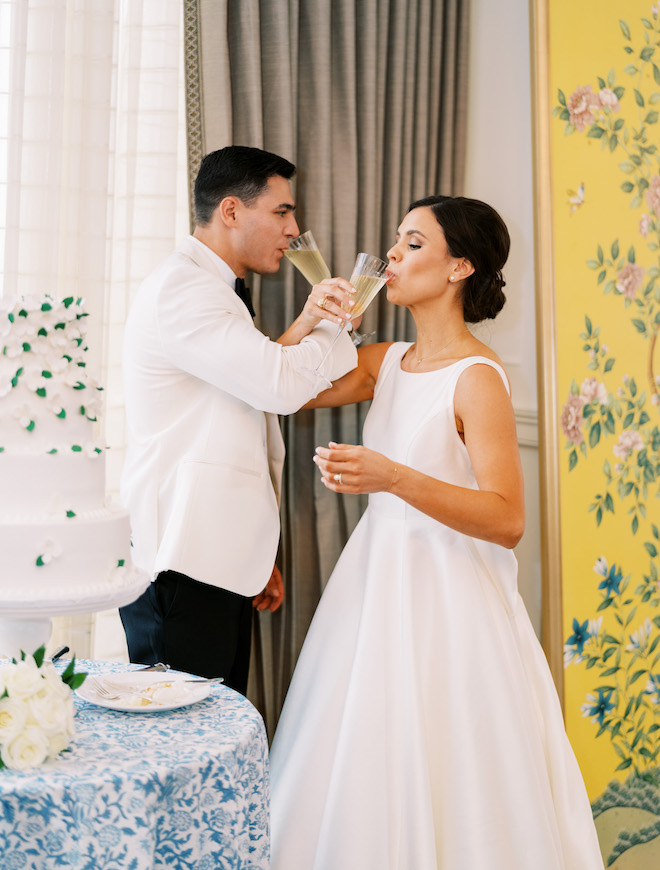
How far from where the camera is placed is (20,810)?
120 cm

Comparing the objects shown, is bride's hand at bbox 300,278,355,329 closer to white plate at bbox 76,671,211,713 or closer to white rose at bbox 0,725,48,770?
white plate at bbox 76,671,211,713

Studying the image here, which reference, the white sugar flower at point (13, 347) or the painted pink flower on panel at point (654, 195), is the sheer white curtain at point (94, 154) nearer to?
the white sugar flower at point (13, 347)

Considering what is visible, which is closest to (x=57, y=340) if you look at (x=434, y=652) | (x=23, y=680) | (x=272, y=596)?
(x=23, y=680)

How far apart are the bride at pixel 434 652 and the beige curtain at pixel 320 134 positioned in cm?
33

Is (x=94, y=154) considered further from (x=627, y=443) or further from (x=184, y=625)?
(x=627, y=443)

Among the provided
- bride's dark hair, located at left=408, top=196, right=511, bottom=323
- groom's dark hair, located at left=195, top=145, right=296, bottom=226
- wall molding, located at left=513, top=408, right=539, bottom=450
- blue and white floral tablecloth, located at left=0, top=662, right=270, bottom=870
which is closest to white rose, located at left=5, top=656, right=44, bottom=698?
blue and white floral tablecloth, located at left=0, top=662, right=270, bottom=870

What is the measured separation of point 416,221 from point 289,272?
0.42 metres

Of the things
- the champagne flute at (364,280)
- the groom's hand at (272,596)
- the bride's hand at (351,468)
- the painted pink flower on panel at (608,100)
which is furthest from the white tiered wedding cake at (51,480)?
the painted pink flower on panel at (608,100)

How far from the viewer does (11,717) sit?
4.12 ft

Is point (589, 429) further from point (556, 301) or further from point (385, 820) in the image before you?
point (385, 820)

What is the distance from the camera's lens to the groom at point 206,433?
6.44 ft

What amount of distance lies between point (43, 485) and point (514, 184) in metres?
1.99

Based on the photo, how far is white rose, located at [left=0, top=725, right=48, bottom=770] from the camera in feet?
4.08

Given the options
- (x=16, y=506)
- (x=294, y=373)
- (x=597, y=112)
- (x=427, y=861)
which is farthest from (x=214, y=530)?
(x=597, y=112)
